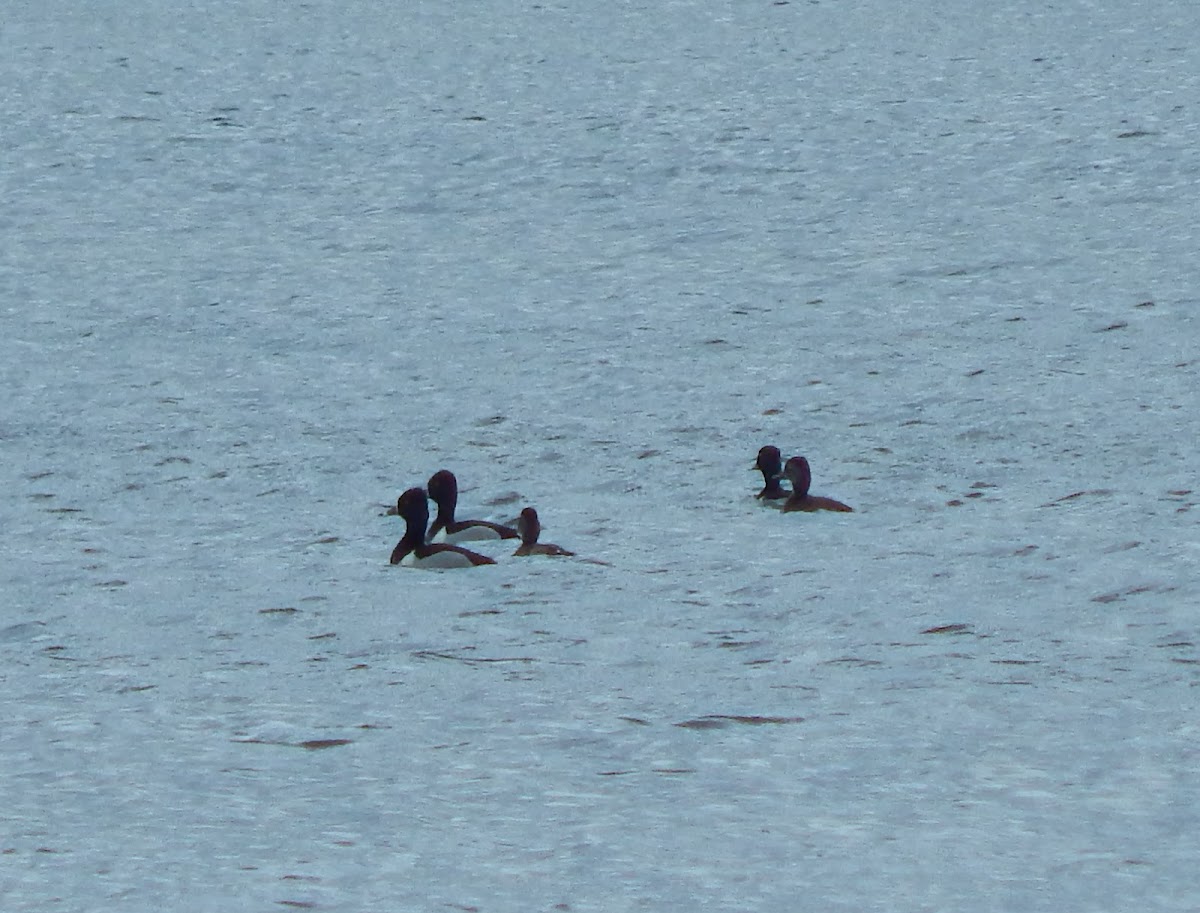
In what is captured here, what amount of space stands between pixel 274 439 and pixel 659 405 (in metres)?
2.11

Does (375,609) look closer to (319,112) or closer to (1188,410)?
(1188,410)

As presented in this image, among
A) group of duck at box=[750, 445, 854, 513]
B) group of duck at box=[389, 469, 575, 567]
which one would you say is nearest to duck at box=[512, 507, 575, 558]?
group of duck at box=[389, 469, 575, 567]

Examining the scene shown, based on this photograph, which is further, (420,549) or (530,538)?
(530,538)

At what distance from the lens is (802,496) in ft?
33.0

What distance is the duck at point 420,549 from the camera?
9461 millimetres

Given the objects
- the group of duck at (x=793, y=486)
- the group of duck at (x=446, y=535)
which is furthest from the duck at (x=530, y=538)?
the group of duck at (x=793, y=486)

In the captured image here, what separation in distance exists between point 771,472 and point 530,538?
146 cm

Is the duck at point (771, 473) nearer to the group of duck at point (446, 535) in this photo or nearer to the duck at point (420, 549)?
the group of duck at point (446, 535)

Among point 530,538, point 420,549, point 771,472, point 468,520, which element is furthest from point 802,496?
point 420,549

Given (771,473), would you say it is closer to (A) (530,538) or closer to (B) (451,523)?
(A) (530,538)

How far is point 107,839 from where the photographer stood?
610cm

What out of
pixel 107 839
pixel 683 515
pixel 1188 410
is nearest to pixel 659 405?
pixel 683 515

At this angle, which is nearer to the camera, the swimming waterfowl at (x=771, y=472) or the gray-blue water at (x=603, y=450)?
the gray-blue water at (x=603, y=450)

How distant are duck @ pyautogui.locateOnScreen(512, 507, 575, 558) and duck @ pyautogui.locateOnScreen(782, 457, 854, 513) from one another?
1.17 metres
